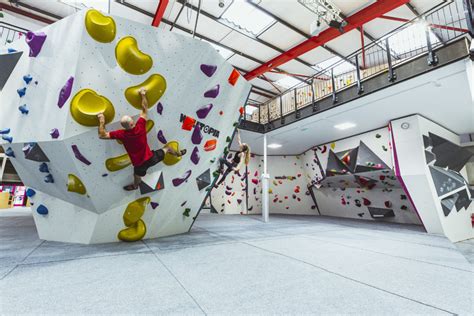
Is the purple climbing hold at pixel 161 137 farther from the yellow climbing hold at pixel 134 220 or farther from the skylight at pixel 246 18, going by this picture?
the skylight at pixel 246 18

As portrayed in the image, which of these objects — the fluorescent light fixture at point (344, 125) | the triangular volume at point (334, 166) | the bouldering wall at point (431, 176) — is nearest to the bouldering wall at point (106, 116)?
the fluorescent light fixture at point (344, 125)

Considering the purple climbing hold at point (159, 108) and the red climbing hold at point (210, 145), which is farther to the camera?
the red climbing hold at point (210, 145)

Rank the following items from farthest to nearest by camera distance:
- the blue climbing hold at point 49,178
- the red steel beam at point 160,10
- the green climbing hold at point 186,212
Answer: the red steel beam at point 160,10 < the green climbing hold at point 186,212 < the blue climbing hold at point 49,178

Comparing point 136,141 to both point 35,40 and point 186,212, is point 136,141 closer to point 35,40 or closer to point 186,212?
point 35,40

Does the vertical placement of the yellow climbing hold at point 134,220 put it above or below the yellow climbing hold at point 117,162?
below

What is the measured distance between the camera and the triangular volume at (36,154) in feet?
9.99

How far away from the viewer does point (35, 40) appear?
2.76m

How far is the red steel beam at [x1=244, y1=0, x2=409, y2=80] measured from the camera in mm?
5336

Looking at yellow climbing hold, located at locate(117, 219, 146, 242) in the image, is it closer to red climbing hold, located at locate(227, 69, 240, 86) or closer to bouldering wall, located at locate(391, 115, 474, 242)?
red climbing hold, located at locate(227, 69, 240, 86)

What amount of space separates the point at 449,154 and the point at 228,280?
315 inches

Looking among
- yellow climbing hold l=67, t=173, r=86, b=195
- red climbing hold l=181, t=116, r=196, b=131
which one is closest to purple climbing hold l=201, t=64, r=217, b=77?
red climbing hold l=181, t=116, r=196, b=131

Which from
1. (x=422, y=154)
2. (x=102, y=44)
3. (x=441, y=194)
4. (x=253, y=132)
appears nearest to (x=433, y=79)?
(x=422, y=154)

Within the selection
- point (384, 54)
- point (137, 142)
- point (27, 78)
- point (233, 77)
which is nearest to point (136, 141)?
point (137, 142)

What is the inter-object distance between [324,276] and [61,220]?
12.8ft
